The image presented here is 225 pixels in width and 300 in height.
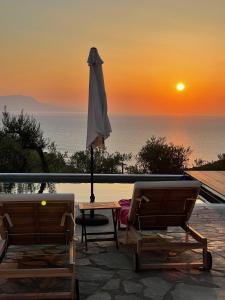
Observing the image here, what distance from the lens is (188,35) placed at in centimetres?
1634

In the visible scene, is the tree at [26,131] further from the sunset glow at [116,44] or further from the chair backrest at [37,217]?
the chair backrest at [37,217]

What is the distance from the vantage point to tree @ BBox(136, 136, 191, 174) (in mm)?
18312

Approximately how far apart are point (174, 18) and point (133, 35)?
124 inches

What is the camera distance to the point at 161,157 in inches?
729

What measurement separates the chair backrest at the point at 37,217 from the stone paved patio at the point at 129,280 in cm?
46

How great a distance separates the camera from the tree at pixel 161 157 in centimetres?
1831

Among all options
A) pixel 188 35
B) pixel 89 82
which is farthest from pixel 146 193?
pixel 188 35

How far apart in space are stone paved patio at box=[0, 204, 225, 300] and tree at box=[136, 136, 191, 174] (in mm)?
12588

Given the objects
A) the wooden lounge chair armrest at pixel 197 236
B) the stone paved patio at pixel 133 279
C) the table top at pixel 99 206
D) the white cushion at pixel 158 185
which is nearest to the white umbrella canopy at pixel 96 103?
the table top at pixel 99 206

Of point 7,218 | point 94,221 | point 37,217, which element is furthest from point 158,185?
point 94,221

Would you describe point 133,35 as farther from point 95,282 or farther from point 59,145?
point 95,282

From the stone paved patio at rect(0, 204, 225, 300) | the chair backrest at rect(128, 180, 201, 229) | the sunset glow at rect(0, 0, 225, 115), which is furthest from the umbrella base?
the sunset glow at rect(0, 0, 225, 115)

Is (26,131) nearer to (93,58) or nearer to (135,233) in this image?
(93,58)

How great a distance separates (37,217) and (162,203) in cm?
143
